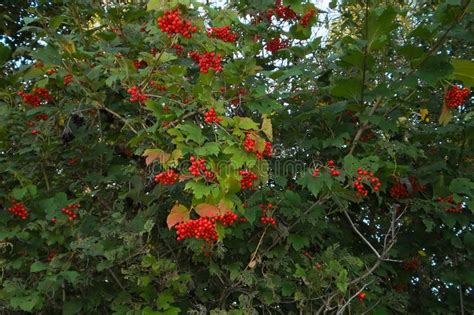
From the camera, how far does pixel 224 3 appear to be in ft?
12.5

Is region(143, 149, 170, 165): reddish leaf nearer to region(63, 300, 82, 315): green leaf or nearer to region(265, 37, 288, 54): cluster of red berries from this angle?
region(63, 300, 82, 315): green leaf

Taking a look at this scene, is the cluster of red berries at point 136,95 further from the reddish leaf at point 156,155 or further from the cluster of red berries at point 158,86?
the reddish leaf at point 156,155

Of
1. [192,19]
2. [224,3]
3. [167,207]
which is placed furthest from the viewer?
[224,3]

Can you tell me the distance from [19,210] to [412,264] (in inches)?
94.7

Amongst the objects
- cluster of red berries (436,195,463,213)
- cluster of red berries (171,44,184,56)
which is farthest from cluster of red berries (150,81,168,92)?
cluster of red berries (436,195,463,213)

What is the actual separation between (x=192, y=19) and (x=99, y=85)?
0.65 m

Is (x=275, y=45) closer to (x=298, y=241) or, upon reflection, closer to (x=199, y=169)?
(x=298, y=241)

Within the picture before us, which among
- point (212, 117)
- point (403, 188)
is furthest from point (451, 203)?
point (212, 117)

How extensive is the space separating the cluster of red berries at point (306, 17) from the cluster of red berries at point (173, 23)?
1.12 m

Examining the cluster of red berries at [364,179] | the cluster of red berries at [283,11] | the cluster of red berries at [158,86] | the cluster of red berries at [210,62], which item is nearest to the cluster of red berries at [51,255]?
the cluster of red berries at [158,86]

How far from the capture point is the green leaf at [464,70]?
273cm

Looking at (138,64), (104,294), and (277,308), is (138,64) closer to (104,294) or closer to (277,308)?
(104,294)

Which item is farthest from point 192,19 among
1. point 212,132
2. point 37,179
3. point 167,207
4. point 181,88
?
point 37,179

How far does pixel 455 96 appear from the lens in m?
3.09
